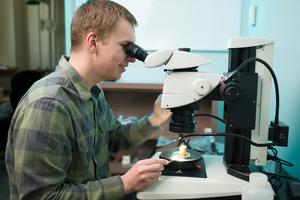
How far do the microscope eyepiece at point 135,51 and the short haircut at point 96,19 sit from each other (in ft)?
0.25

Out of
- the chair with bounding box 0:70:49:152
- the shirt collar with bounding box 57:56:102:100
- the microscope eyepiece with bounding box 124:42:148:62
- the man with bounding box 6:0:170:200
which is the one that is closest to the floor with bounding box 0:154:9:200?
the chair with bounding box 0:70:49:152

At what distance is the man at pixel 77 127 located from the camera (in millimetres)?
823

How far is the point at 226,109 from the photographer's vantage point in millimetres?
942

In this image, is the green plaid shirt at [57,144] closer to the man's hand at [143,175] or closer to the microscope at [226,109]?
the man's hand at [143,175]

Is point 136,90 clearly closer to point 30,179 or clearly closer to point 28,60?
point 30,179

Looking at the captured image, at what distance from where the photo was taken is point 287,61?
49.9 inches

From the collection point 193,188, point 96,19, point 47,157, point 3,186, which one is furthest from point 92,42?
point 3,186

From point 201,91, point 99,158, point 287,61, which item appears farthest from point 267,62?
point 99,158

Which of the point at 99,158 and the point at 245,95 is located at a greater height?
the point at 245,95

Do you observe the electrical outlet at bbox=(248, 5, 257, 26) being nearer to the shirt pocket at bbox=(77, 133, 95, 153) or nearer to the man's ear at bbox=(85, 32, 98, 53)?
the man's ear at bbox=(85, 32, 98, 53)

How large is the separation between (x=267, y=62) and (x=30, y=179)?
73 cm

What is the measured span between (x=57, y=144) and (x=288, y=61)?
0.95 m

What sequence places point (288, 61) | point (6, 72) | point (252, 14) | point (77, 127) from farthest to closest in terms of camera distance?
point (6, 72) → point (252, 14) → point (288, 61) → point (77, 127)

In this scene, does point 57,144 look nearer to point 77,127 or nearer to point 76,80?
point 77,127
